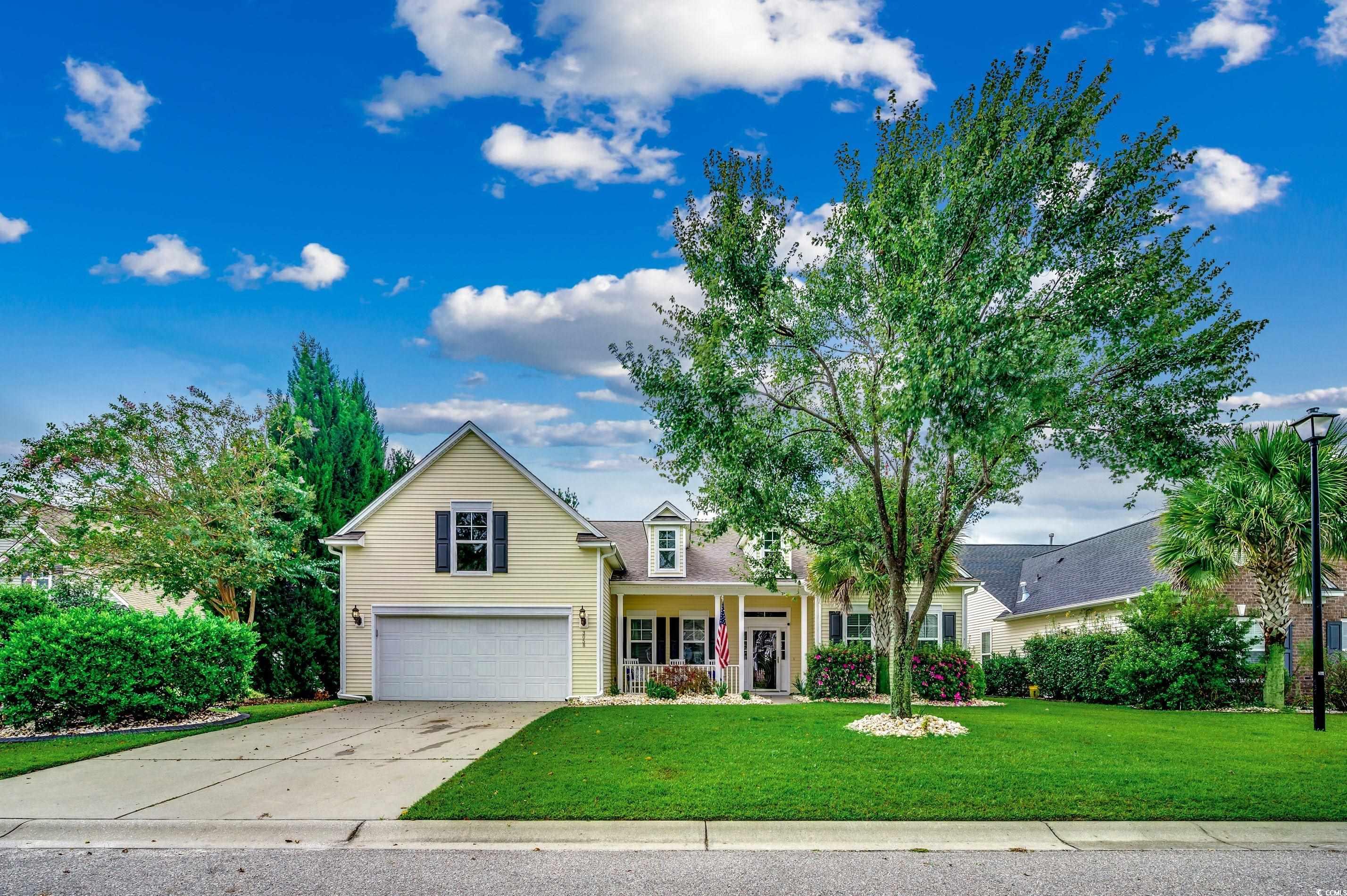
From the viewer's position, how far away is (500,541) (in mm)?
21719

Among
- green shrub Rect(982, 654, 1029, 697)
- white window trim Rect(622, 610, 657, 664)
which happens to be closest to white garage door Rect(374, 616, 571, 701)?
white window trim Rect(622, 610, 657, 664)

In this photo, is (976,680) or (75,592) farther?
(976,680)

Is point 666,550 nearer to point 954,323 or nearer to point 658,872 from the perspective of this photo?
point 954,323

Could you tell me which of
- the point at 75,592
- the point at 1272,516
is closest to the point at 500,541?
the point at 75,592

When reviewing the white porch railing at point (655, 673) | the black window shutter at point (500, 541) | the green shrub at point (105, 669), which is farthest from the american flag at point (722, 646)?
the green shrub at point (105, 669)

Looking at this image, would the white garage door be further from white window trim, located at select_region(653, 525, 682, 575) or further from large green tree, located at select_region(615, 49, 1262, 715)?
large green tree, located at select_region(615, 49, 1262, 715)

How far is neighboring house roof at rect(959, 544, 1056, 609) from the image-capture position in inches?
1314

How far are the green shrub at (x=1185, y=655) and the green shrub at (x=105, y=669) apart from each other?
63.0 feet

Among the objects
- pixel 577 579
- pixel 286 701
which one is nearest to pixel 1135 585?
pixel 577 579

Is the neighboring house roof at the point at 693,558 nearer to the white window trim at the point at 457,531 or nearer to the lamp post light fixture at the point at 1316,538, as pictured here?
the white window trim at the point at 457,531

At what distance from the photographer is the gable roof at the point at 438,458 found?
71.3 ft

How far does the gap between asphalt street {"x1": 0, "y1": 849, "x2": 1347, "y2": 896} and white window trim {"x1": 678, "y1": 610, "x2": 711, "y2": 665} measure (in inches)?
750

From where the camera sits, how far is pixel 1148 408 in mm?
12500

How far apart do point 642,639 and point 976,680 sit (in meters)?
9.36
